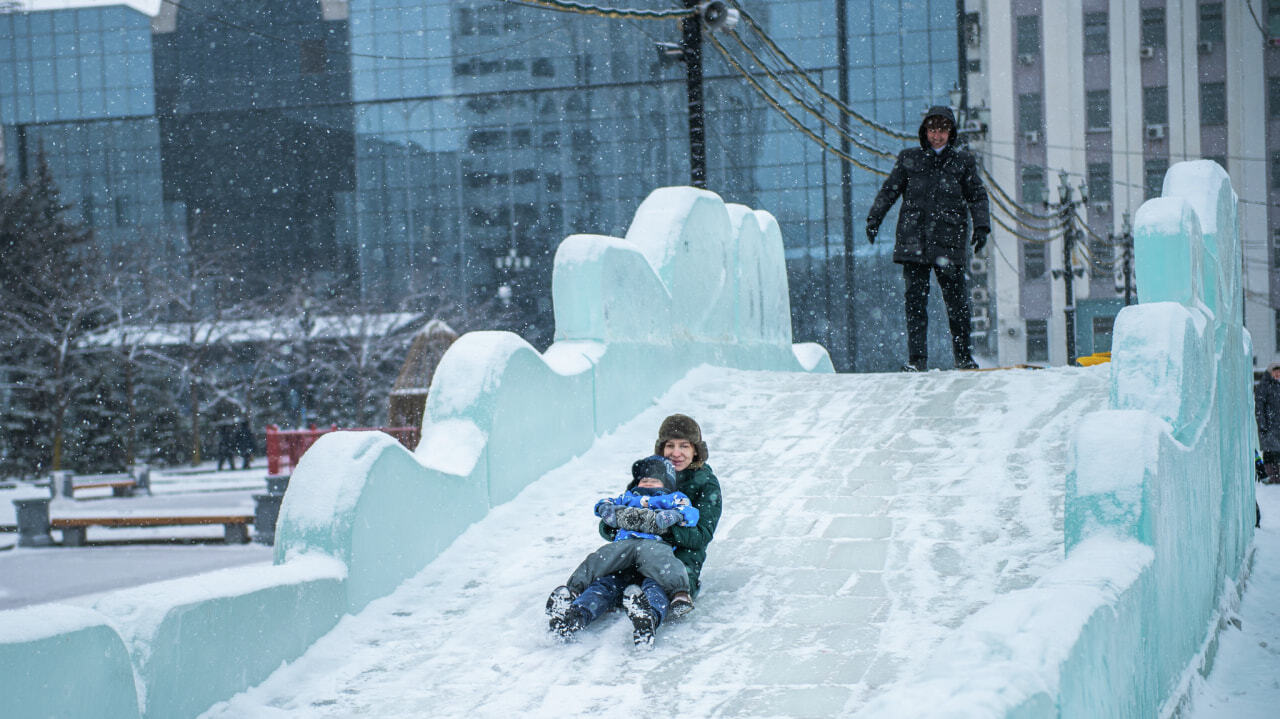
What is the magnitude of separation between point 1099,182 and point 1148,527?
39.7m

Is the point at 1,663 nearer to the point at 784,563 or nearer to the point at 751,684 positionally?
the point at 751,684

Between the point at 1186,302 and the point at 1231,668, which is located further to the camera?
the point at 1186,302

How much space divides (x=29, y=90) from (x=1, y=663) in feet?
189

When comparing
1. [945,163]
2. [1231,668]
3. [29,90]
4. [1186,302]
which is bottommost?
[1231,668]

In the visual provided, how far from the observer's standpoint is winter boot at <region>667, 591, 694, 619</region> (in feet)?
16.1

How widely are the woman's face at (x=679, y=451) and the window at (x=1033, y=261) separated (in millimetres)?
38808

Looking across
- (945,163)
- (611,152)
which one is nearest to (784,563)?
(945,163)

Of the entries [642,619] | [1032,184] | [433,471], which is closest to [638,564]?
[642,619]

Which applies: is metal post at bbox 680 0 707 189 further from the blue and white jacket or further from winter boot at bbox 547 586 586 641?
winter boot at bbox 547 586 586 641

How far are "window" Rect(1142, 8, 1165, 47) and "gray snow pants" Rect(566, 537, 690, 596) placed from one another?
40.9 m

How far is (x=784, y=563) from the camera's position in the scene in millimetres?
5637

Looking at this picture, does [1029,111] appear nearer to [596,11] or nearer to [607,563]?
[596,11]

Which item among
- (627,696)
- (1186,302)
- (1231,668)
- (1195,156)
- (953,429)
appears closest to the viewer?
(627,696)

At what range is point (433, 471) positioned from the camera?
6125mm
